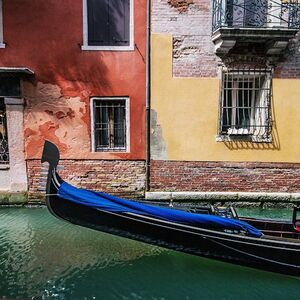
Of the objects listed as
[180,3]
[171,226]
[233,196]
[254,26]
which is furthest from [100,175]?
[254,26]

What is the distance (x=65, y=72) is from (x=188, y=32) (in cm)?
223

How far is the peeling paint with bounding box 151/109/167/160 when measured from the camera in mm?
6156

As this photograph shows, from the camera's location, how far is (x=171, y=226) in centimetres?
375

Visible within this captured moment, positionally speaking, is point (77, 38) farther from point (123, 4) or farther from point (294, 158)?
point (294, 158)

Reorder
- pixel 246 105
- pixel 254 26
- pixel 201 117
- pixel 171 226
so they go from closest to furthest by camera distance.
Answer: pixel 171 226, pixel 254 26, pixel 201 117, pixel 246 105

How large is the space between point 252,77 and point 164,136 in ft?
6.19

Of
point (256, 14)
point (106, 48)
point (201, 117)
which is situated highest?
point (256, 14)

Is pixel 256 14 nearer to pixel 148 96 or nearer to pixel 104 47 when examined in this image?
pixel 148 96

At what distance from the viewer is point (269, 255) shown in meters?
3.64

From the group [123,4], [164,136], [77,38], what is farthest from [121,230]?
[123,4]

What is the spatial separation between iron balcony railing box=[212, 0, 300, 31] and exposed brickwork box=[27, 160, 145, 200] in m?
2.84

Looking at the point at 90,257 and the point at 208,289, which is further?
the point at 90,257

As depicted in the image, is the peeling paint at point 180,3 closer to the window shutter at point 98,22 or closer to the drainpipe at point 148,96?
the drainpipe at point 148,96

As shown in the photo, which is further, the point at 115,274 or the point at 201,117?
the point at 201,117
